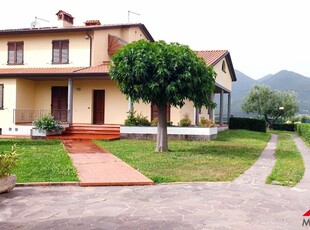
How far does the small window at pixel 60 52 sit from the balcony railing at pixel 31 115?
332cm

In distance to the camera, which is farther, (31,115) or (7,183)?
(31,115)

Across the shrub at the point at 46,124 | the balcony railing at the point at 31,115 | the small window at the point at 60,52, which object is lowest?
the shrub at the point at 46,124

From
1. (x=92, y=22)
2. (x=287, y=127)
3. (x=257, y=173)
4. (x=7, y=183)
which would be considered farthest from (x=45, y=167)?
(x=287, y=127)

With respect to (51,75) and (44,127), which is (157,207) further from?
(51,75)

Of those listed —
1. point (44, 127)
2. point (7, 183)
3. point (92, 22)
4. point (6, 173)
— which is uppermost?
point (92, 22)

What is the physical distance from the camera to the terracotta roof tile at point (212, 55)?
2257 cm

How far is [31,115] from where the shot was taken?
872 inches

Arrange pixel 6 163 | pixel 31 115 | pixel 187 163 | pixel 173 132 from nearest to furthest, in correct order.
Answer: pixel 6 163
pixel 187 163
pixel 173 132
pixel 31 115

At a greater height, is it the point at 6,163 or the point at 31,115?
the point at 31,115

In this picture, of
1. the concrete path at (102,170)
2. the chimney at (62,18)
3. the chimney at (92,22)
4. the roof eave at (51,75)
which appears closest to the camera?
the concrete path at (102,170)

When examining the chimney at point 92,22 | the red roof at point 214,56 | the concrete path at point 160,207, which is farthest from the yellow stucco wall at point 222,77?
the concrete path at point 160,207

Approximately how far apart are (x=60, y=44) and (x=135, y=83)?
1206 cm

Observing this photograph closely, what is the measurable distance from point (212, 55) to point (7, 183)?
1983 cm

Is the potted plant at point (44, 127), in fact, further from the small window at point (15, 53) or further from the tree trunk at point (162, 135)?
the tree trunk at point (162, 135)
